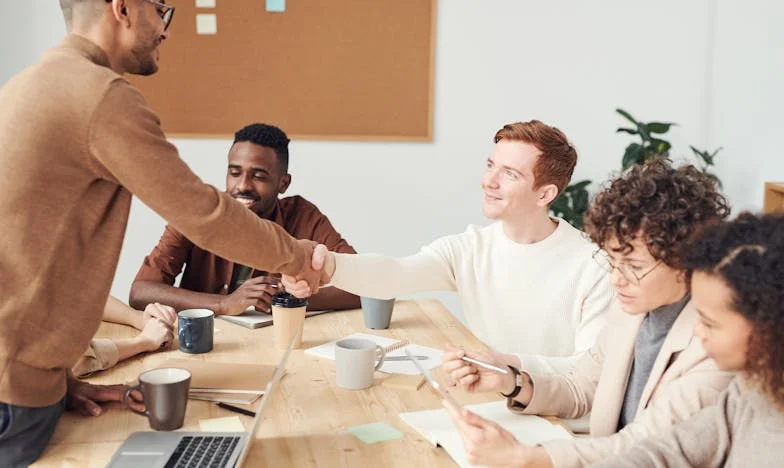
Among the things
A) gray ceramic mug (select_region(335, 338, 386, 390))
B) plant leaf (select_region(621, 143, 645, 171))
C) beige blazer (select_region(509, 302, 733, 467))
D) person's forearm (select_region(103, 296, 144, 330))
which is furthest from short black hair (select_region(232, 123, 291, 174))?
plant leaf (select_region(621, 143, 645, 171))

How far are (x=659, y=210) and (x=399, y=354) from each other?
2.39 feet

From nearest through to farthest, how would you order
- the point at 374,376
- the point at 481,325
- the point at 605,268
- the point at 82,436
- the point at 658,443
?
the point at 658,443 < the point at 82,436 < the point at 374,376 < the point at 605,268 < the point at 481,325

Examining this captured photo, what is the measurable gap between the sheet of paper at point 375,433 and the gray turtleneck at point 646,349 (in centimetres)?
47

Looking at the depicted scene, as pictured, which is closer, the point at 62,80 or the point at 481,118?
the point at 62,80

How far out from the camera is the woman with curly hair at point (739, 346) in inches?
42.6

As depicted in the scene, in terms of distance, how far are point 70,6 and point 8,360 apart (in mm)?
705

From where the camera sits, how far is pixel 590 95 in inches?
166

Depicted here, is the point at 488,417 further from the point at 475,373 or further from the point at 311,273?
the point at 311,273

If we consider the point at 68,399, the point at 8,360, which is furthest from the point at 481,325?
the point at 8,360

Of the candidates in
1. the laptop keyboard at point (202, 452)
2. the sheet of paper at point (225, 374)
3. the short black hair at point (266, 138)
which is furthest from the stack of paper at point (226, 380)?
the short black hair at point (266, 138)

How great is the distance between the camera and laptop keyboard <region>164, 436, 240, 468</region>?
1.23 metres

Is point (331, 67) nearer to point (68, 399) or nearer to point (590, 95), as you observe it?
point (590, 95)

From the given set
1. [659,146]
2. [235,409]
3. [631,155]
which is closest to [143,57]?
[235,409]

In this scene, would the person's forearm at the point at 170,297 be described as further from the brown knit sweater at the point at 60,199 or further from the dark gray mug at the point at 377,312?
the brown knit sweater at the point at 60,199
